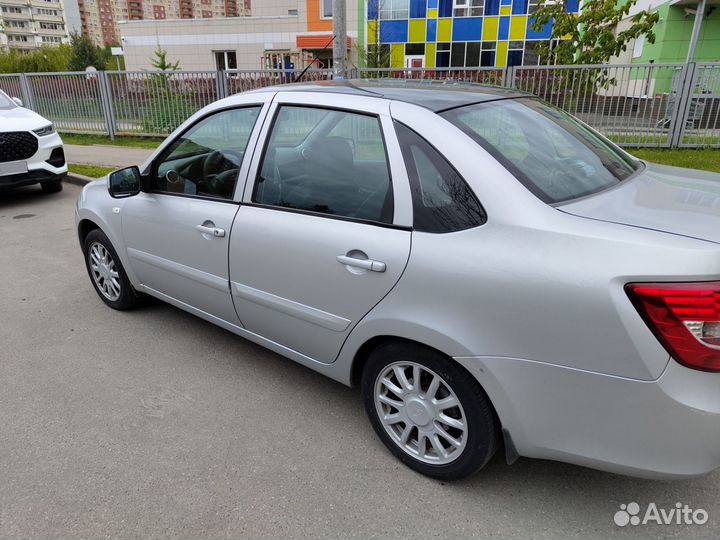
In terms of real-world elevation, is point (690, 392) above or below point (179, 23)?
below

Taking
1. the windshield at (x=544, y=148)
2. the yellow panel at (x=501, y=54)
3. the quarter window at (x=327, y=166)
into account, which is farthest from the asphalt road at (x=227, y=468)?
the yellow panel at (x=501, y=54)

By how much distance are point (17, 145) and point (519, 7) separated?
3116 cm

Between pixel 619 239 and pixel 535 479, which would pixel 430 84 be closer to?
pixel 619 239

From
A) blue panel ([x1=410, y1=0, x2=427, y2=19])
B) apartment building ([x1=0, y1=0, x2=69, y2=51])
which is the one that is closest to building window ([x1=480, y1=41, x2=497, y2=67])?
blue panel ([x1=410, y1=0, x2=427, y2=19])

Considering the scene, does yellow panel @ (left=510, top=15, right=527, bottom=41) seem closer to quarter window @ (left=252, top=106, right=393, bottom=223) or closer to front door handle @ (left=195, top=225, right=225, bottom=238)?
quarter window @ (left=252, top=106, right=393, bottom=223)

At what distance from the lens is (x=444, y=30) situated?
3312cm

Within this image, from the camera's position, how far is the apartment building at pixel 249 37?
33688mm

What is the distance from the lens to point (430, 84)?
9.84ft

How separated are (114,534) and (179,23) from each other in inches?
1520

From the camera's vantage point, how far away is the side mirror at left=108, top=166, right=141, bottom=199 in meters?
3.57

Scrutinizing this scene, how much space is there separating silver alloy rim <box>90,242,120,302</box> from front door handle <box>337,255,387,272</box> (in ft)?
8.03

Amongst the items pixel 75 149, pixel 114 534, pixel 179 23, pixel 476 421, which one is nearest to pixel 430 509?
pixel 476 421

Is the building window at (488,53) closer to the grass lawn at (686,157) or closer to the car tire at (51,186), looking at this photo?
the grass lawn at (686,157)

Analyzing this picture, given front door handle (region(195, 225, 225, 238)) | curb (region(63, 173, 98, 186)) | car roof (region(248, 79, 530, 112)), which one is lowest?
curb (region(63, 173, 98, 186))
